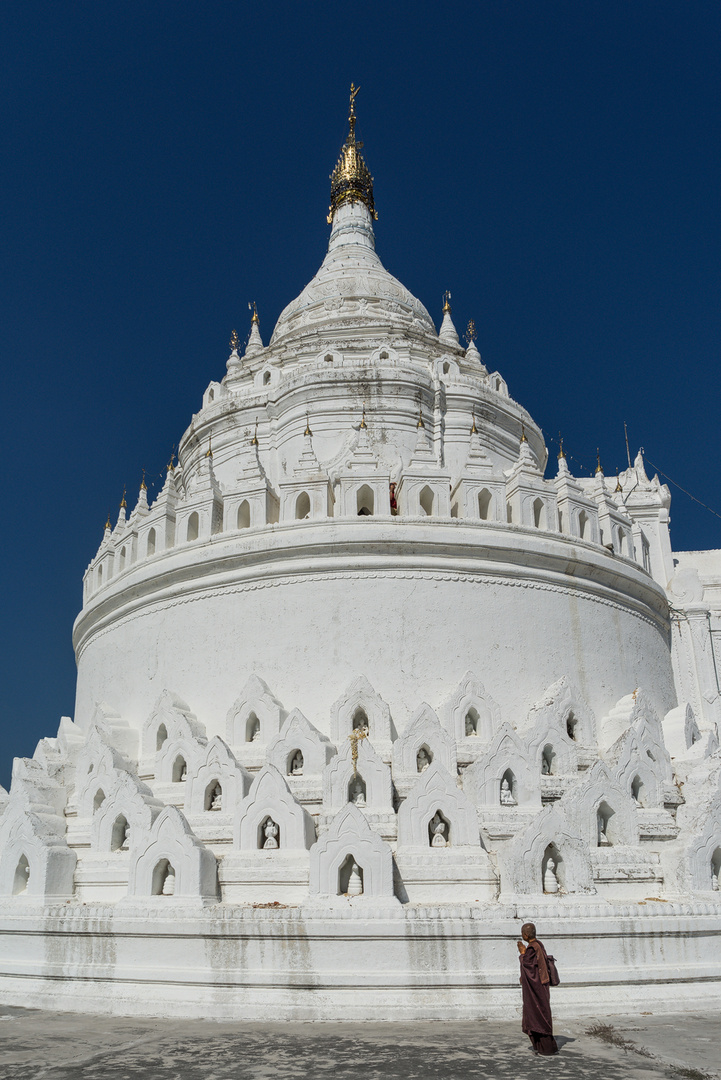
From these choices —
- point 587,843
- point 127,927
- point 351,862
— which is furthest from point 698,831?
point 127,927

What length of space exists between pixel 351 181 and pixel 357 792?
29880 mm

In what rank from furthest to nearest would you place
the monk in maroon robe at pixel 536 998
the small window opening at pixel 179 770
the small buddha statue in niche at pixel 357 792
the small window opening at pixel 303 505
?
the small window opening at pixel 303 505
the small window opening at pixel 179 770
the small buddha statue in niche at pixel 357 792
the monk in maroon robe at pixel 536 998

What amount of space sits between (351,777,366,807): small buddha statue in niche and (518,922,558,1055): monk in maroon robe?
13.1ft

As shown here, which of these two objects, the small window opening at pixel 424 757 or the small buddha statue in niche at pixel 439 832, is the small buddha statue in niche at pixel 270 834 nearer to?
the small buddha statue in niche at pixel 439 832

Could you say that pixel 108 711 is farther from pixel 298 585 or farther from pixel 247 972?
pixel 247 972

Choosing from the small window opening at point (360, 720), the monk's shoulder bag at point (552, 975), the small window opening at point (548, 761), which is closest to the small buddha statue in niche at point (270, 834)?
the small window opening at point (360, 720)

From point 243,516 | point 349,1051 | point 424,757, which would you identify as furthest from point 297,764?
point 243,516

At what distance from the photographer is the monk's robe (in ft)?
31.7

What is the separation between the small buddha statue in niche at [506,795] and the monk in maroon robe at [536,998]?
3717 millimetres

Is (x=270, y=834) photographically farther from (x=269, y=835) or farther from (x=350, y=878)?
(x=350, y=878)

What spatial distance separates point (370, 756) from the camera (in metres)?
13.7

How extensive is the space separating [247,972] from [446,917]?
2682mm

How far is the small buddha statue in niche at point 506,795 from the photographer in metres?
13.9

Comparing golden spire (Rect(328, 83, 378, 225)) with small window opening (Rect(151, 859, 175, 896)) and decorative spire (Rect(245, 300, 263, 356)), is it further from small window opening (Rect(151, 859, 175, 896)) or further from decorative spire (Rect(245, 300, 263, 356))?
small window opening (Rect(151, 859, 175, 896))
